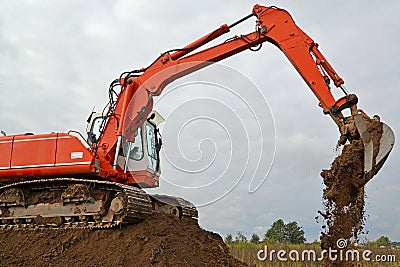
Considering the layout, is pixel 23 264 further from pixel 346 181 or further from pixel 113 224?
pixel 346 181

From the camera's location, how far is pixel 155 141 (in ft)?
32.6

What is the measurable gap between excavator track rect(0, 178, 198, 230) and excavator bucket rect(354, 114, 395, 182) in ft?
12.2

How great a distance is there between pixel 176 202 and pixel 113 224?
Result: 256 centimetres

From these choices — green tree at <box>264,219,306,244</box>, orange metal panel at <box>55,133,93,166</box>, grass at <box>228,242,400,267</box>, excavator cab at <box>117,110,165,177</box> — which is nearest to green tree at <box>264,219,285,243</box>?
green tree at <box>264,219,306,244</box>

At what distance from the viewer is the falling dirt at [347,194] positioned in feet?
21.7

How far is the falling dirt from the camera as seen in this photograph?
6605 millimetres

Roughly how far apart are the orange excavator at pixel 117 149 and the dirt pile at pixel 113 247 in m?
0.21

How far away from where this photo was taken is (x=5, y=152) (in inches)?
343

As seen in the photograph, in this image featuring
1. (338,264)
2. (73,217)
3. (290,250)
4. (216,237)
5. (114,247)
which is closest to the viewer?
(338,264)

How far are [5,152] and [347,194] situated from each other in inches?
240

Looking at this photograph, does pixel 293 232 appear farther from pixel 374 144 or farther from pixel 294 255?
pixel 374 144

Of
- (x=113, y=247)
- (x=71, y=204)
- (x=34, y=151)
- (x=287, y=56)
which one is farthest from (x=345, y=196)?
(x=34, y=151)

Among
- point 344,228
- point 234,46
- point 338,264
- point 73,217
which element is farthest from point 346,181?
point 73,217

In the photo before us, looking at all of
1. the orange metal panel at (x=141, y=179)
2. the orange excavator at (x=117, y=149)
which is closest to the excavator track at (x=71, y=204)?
the orange excavator at (x=117, y=149)
